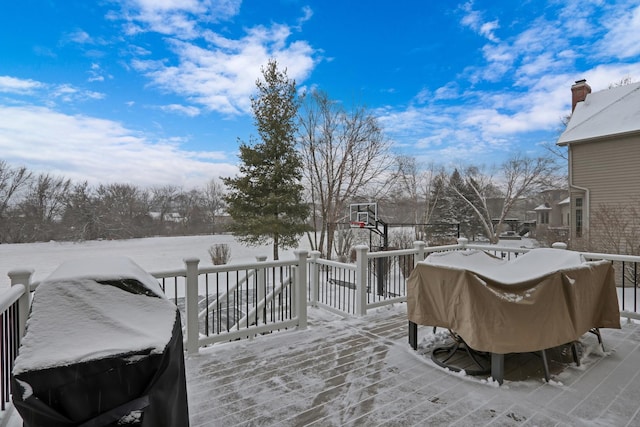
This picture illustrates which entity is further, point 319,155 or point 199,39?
point 319,155

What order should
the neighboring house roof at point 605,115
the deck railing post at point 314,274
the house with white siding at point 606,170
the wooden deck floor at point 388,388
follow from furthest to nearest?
1. the neighboring house roof at point 605,115
2. the house with white siding at point 606,170
3. the deck railing post at point 314,274
4. the wooden deck floor at point 388,388

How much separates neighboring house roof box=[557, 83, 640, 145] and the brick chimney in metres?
0.17

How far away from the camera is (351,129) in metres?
13.9

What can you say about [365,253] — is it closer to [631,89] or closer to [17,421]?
[17,421]

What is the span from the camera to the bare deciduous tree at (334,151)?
13859 mm

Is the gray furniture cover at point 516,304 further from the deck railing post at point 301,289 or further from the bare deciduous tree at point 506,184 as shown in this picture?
the bare deciduous tree at point 506,184

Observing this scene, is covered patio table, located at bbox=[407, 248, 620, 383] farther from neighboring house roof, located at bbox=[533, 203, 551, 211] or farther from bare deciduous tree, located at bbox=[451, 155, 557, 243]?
neighboring house roof, located at bbox=[533, 203, 551, 211]

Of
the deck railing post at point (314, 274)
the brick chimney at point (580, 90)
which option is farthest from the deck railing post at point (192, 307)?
the brick chimney at point (580, 90)

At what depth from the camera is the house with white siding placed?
344 inches

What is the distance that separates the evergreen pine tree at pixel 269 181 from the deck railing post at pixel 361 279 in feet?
23.6

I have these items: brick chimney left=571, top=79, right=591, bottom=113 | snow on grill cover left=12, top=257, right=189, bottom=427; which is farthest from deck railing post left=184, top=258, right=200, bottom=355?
brick chimney left=571, top=79, right=591, bottom=113

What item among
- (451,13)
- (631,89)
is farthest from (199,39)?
(631,89)

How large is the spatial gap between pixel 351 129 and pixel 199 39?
7549 millimetres

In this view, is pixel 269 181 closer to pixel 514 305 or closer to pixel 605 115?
pixel 514 305
